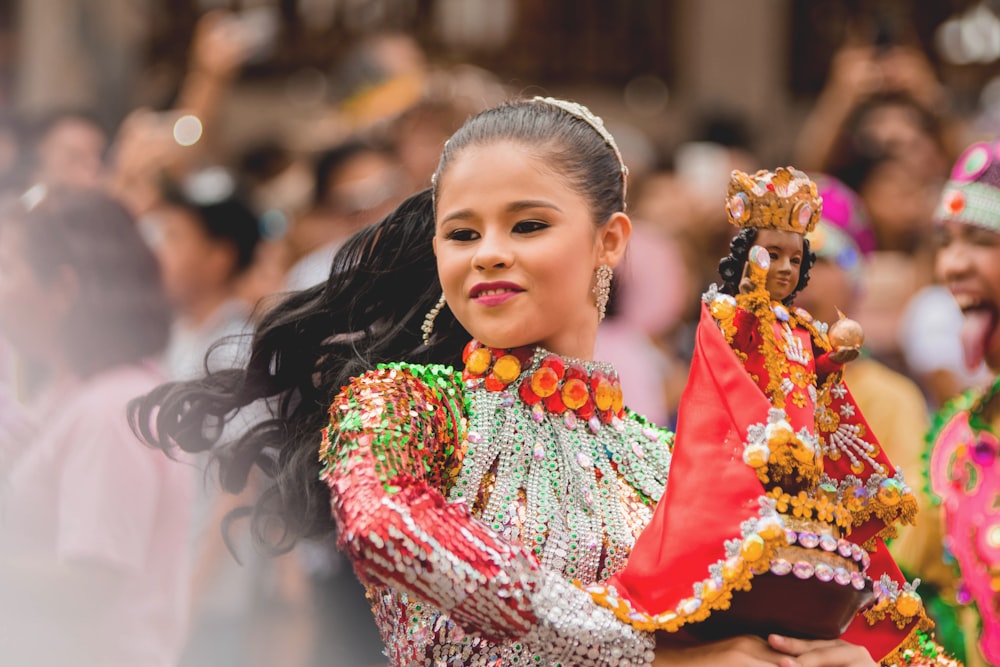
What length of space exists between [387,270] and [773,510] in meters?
1.04

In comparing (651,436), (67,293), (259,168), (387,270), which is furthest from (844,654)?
(259,168)

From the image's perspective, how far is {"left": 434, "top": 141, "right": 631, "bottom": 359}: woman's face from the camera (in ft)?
8.47

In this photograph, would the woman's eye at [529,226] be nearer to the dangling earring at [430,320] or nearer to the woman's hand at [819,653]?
the dangling earring at [430,320]

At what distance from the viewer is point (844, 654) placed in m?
2.41

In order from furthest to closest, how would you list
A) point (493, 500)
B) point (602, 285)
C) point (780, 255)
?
point (602, 285)
point (493, 500)
point (780, 255)

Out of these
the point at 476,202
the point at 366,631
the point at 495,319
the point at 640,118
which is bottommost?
the point at 366,631

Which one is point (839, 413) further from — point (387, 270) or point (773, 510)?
point (387, 270)

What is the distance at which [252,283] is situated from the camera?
5.85m

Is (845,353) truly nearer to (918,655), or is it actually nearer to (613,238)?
(613,238)

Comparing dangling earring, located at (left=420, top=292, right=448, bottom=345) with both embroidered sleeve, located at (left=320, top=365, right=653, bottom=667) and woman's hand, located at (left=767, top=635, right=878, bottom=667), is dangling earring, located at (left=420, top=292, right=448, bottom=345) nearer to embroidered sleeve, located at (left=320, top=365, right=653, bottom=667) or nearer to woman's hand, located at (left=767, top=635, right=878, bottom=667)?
embroidered sleeve, located at (left=320, top=365, right=653, bottom=667)

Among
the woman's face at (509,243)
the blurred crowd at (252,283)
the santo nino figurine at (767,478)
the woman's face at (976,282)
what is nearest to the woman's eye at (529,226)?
the woman's face at (509,243)

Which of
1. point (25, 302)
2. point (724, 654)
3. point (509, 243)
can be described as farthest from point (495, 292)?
point (25, 302)

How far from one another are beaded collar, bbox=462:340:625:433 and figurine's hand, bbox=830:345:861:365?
516 mm

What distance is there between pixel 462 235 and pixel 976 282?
1.50m
